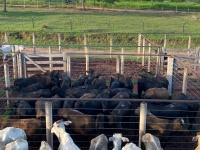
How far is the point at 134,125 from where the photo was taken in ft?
29.3

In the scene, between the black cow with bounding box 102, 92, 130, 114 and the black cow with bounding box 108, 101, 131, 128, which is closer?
the black cow with bounding box 108, 101, 131, 128

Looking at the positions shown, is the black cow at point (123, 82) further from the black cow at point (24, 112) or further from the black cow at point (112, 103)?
the black cow at point (24, 112)

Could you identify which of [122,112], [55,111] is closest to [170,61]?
[122,112]

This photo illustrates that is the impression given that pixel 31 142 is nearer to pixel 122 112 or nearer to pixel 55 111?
pixel 55 111

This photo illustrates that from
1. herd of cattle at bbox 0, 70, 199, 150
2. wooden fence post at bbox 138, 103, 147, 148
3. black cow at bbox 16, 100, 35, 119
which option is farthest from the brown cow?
wooden fence post at bbox 138, 103, 147, 148

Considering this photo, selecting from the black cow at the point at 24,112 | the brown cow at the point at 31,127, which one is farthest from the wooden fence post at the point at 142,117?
the black cow at the point at 24,112

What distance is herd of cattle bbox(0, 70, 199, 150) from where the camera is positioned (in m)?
7.99

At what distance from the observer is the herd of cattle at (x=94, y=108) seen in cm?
799

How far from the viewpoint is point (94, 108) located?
9500 mm

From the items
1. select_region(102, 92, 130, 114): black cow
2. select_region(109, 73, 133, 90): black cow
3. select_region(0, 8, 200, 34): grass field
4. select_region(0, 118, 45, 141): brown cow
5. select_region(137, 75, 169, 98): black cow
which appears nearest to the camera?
select_region(0, 118, 45, 141): brown cow

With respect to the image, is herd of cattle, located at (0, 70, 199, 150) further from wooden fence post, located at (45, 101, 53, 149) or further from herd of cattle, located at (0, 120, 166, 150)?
herd of cattle, located at (0, 120, 166, 150)

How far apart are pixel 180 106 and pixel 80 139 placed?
2931 mm

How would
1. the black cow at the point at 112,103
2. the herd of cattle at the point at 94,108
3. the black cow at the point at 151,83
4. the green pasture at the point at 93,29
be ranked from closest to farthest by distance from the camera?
1. the herd of cattle at the point at 94,108
2. the black cow at the point at 112,103
3. the black cow at the point at 151,83
4. the green pasture at the point at 93,29

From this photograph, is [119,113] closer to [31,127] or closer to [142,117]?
[142,117]
